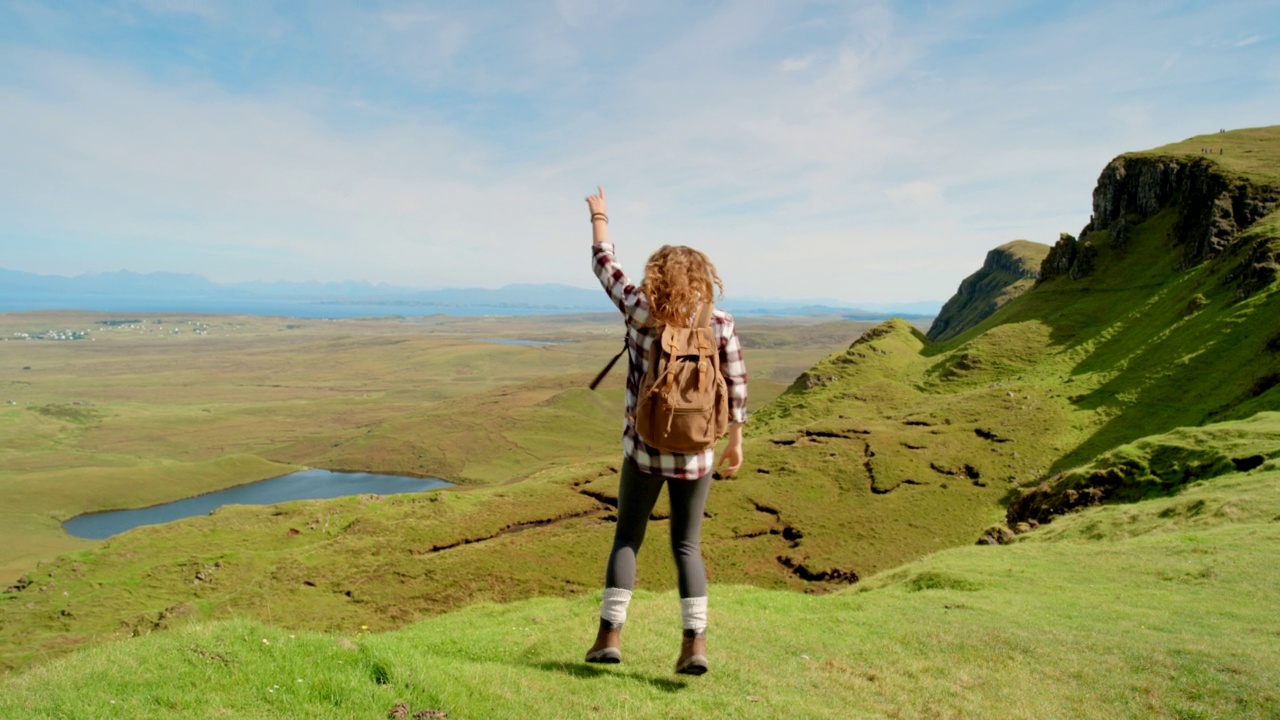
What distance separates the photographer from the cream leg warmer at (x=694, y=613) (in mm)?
6227

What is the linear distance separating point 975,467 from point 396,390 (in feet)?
512

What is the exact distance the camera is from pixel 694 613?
246 inches

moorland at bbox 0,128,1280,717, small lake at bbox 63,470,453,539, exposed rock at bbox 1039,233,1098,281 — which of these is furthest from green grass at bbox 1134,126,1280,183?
small lake at bbox 63,470,453,539

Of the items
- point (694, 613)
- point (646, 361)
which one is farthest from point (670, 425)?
point (694, 613)

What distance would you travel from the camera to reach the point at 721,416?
6004 millimetres

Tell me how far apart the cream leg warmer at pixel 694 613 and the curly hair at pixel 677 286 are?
2.60 m

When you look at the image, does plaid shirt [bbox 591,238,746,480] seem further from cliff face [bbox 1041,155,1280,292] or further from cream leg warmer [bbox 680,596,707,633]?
cliff face [bbox 1041,155,1280,292]

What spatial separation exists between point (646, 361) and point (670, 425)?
730 millimetres

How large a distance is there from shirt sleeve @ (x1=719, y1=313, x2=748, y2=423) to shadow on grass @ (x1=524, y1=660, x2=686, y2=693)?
8.67 ft

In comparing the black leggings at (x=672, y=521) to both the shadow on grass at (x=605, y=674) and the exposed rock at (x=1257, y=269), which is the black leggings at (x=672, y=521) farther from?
the exposed rock at (x=1257, y=269)

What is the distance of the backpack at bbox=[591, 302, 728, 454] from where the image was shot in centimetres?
561

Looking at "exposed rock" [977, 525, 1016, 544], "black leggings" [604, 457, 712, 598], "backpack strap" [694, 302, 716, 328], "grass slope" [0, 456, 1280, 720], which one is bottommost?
"exposed rock" [977, 525, 1016, 544]

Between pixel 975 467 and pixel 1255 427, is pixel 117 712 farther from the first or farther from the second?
pixel 975 467

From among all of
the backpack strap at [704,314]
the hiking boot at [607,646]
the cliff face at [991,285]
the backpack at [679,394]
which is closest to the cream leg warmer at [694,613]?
the hiking boot at [607,646]
